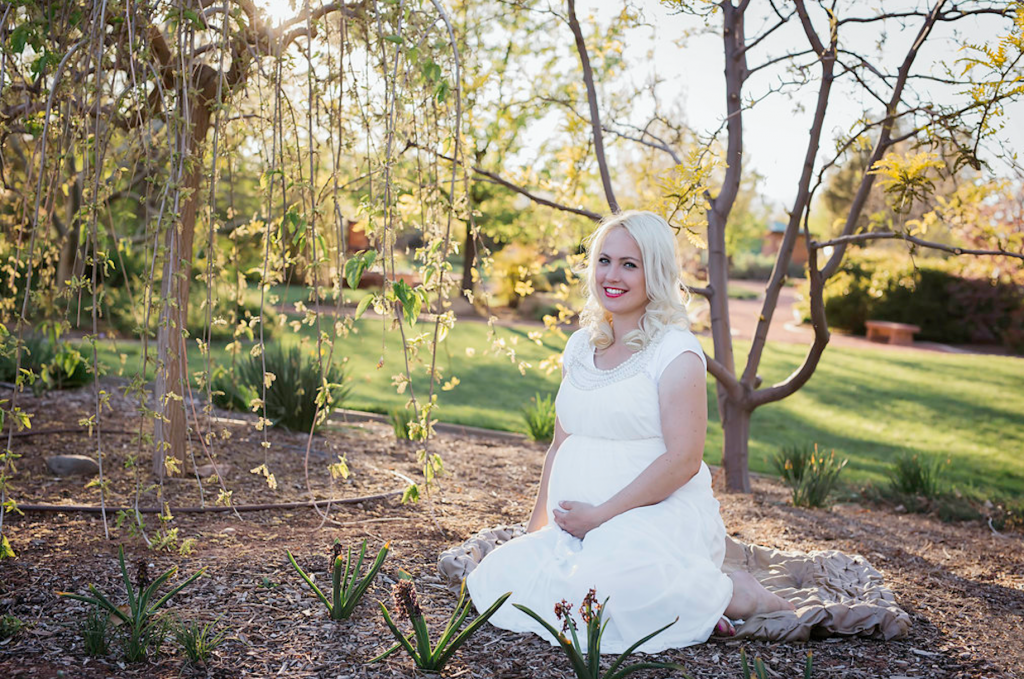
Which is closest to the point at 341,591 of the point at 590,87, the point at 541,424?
the point at 590,87

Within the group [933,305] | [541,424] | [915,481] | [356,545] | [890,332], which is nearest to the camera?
[356,545]

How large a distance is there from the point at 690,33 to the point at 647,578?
11.3 feet

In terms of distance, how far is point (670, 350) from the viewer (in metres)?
2.74

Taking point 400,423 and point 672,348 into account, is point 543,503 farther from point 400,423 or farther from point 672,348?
point 400,423

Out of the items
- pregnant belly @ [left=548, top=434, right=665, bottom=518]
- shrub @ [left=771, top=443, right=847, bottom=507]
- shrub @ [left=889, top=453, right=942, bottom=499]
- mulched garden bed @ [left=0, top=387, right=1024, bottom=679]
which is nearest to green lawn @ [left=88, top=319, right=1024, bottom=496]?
shrub @ [left=889, top=453, right=942, bottom=499]

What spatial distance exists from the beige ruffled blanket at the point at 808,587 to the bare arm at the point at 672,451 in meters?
0.45

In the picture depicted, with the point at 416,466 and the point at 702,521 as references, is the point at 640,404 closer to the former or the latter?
the point at 702,521

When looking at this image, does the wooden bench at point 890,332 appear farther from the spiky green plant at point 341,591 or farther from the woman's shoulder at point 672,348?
the spiky green plant at point 341,591

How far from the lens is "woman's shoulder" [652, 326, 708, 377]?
8.97 feet

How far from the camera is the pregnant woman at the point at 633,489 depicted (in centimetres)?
253

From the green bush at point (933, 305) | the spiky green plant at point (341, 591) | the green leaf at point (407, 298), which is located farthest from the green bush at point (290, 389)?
the green bush at point (933, 305)

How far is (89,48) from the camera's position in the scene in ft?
8.16

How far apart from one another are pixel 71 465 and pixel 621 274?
277 cm

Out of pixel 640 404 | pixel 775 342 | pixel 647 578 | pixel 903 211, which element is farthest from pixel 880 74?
pixel 775 342
